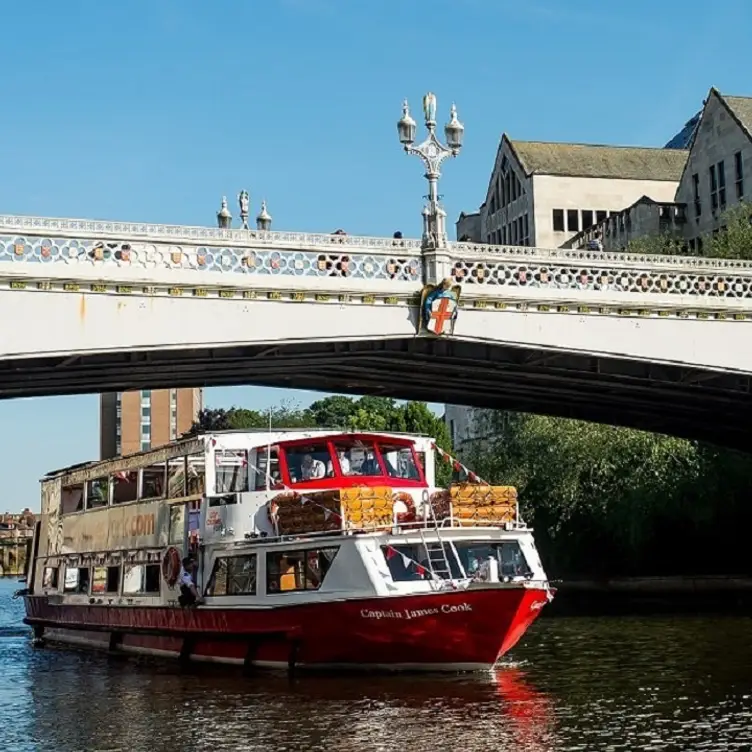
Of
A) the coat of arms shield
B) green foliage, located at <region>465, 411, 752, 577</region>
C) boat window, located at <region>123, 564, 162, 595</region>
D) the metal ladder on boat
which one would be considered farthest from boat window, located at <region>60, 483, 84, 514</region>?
green foliage, located at <region>465, 411, 752, 577</region>

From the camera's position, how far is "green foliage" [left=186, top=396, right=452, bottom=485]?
84.4 m

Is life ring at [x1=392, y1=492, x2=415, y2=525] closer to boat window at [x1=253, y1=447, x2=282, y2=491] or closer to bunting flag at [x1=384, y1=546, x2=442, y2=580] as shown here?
bunting flag at [x1=384, y1=546, x2=442, y2=580]

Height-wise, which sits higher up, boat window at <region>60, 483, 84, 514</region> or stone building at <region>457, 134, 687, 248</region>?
stone building at <region>457, 134, 687, 248</region>

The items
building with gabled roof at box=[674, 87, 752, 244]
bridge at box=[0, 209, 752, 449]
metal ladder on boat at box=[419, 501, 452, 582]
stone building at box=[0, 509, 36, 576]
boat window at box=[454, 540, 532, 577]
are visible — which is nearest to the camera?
bridge at box=[0, 209, 752, 449]

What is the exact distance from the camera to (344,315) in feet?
88.5

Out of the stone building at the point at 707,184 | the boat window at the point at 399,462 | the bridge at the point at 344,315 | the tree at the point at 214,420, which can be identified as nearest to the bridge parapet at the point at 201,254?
the bridge at the point at 344,315

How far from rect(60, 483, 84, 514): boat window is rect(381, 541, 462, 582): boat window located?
536 inches

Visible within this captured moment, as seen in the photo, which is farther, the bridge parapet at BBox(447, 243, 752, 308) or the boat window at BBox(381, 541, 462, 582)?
the bridge parapet at BBox(447, 243, 752, 308)

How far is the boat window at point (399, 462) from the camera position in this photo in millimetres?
28500

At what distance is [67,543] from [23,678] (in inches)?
339

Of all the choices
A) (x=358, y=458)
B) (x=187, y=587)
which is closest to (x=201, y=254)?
(x=358, y=458)

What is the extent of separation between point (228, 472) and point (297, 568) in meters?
3.82

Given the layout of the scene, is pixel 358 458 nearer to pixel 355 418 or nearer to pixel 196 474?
pixel 196 474

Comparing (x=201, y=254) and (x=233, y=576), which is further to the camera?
(x=233, y=576)
